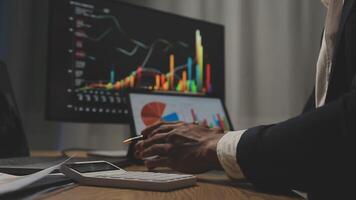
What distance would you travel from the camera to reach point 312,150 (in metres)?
0.50

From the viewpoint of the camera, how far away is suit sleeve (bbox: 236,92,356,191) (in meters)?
0.49

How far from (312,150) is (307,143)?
0.01 metres

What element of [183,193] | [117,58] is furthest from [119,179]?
[117,58]

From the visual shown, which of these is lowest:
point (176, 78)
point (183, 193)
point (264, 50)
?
point (183, 193)

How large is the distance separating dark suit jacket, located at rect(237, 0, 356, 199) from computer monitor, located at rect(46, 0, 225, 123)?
62 centimetres

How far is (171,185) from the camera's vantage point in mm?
548

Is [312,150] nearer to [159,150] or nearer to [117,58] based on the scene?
[159,150]

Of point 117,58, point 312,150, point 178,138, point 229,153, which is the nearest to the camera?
point 312,150

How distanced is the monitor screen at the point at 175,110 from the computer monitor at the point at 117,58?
7cm

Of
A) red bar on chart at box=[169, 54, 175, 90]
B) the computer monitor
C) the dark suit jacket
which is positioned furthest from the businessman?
red bar on chart at box=[169, 54, 175, 90]

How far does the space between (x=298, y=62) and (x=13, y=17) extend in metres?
1.20

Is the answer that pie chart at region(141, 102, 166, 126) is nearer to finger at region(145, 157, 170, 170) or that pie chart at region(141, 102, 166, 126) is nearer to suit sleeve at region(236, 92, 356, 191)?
finger at region(145, 157, 170, 170)

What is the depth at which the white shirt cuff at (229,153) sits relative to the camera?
61cm

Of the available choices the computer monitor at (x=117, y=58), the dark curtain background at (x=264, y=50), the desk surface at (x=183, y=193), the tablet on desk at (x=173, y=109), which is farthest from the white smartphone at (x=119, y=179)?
the dark curtain background at (x=264, y=50)
